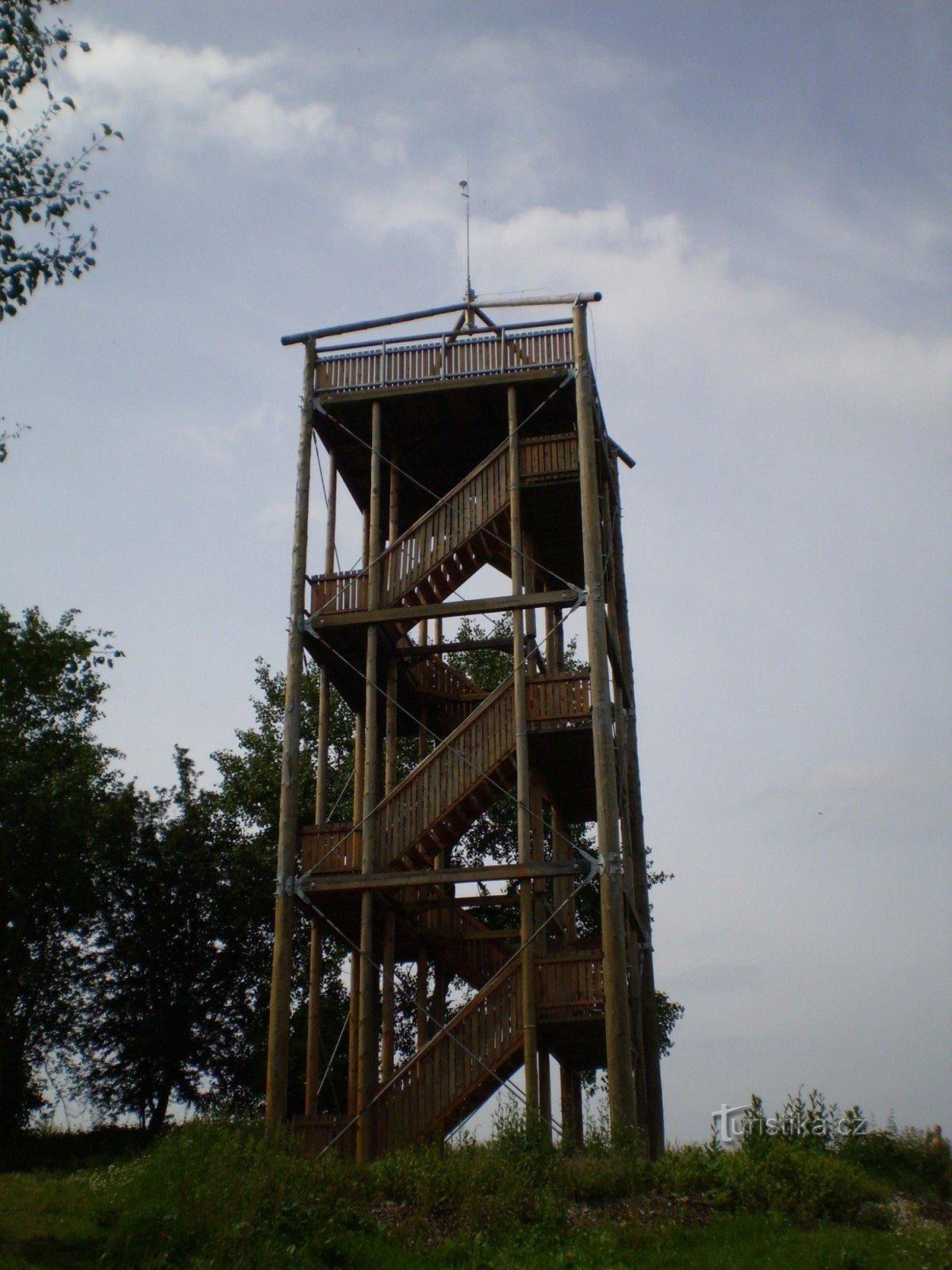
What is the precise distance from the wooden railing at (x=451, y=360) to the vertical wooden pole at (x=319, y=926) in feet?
5.18

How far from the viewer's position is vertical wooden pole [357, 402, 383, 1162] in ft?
61.3

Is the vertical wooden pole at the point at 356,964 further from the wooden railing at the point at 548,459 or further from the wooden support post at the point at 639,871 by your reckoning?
the wooden support post at the point at 639,871

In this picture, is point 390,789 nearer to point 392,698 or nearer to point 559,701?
point 392,698

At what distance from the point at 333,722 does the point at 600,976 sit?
16241 mm

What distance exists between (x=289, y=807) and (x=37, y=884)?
10.7 metres

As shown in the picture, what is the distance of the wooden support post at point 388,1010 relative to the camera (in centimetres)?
1897

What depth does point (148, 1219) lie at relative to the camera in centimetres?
1345

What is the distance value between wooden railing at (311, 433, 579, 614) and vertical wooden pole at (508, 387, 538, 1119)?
32 cm

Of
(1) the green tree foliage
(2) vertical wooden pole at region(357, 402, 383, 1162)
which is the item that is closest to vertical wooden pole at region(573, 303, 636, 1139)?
(2) vertical wooden pole at region(357, 402, 383, 1162)

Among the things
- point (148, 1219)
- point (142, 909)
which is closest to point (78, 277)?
point (148, 1219)

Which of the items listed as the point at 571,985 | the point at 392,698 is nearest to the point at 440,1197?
the point at 571,985

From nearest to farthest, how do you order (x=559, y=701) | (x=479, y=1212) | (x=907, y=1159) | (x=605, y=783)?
1. (x=479, y=1212)
2. (x=907, y=1159)
3. (x=605, y=783)
4. (x=559, y=701)

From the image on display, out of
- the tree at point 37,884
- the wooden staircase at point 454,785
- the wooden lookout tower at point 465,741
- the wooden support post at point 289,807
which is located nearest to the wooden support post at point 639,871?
the wooden lookout tower at point 465,741

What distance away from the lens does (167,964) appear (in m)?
30.4
